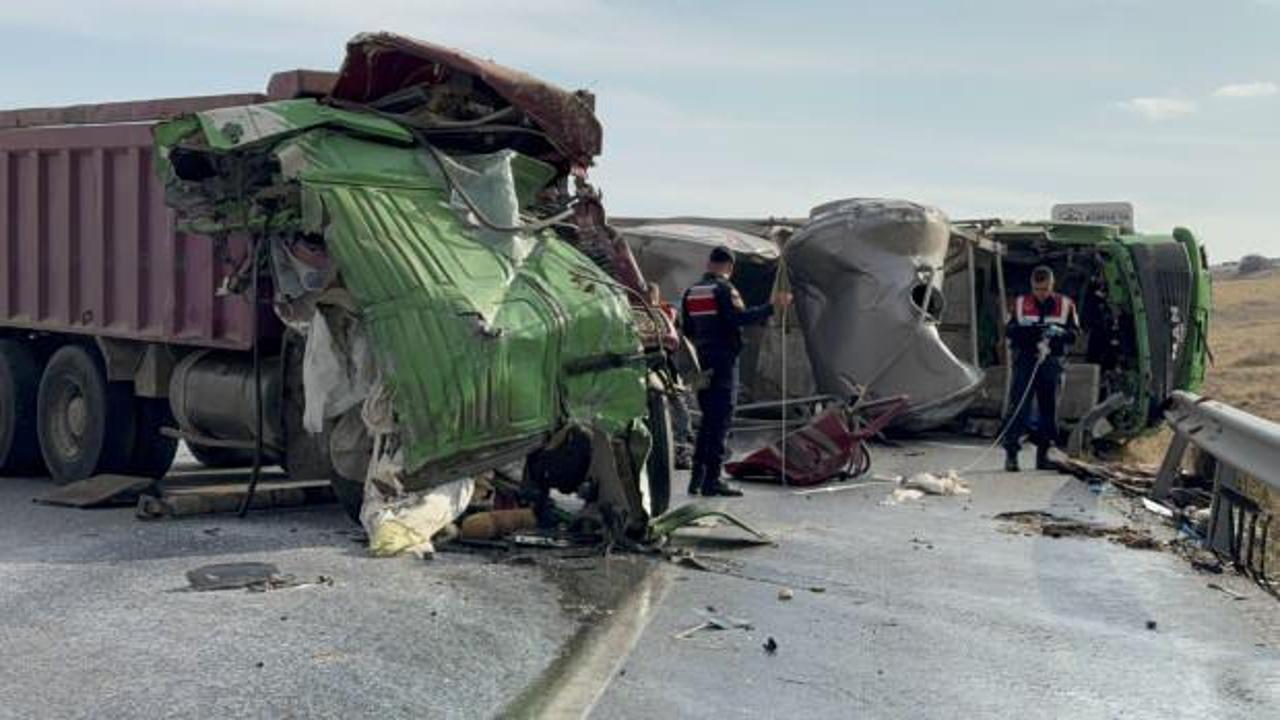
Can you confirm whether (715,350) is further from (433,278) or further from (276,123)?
(276,123)

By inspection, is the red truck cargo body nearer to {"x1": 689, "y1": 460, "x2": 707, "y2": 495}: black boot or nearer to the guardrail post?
{"x1": 689, "y1": 460, "x2": 707, "y2": 495}: black boot

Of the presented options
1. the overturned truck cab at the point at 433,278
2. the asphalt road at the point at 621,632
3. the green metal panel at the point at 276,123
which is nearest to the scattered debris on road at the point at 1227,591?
the asphalt road at the point at 621,632

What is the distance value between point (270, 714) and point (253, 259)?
15.3ft

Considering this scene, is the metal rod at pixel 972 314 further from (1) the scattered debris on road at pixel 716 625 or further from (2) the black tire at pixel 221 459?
(1) the scattered debris on road at pixel 716 625

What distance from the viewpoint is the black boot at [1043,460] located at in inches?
535

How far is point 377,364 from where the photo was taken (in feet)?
26.9

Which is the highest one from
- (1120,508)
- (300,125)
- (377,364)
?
(300,125)

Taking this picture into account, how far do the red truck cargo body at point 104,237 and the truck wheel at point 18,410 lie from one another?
265 millimetres

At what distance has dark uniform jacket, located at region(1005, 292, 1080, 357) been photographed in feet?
44.2

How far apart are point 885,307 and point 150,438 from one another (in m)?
7.15

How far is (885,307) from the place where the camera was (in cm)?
1542

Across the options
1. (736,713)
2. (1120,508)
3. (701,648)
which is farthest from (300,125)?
(1120,508)

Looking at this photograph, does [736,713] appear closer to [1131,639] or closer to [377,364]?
[1131,639]

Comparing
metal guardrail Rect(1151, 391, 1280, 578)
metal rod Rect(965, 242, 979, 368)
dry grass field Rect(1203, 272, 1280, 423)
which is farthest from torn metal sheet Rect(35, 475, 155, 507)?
dry grass field Rect(1203, 272, 1280, 423)
